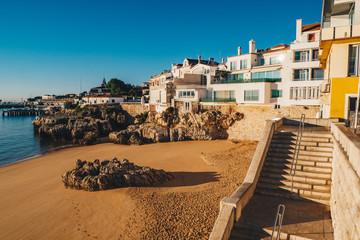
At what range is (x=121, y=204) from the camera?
14.2 meters

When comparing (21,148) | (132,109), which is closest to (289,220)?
(21,148)

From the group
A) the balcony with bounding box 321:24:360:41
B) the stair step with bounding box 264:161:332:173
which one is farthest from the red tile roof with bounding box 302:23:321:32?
the stair step with bounding box 264:161:332:173

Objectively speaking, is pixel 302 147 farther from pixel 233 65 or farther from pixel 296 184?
pixel 233 65

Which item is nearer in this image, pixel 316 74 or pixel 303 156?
pixel 303 156

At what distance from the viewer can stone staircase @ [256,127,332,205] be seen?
29.1ft

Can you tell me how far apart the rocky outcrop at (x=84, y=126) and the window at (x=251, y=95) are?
2762 cm

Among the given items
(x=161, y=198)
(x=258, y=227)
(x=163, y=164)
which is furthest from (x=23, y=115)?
(x=258, y=227)

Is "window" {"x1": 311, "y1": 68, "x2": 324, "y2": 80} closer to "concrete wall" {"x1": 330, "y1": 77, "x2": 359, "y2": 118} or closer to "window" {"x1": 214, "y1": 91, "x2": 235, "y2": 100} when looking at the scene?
"window" {"x1": 214, "y1": 91, "x2": 235, "y2": 100}

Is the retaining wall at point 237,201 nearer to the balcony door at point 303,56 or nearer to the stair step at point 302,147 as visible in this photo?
the stair step at point 302,147

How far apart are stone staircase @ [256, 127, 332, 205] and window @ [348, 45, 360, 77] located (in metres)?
4.04

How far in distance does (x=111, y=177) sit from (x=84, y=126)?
29.5 meters

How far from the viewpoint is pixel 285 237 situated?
6.76m

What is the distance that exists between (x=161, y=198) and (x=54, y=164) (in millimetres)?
17648

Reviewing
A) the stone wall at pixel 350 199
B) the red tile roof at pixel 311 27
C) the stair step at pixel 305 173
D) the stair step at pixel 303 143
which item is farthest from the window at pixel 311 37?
the stone wall at pixel 350 199
